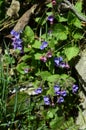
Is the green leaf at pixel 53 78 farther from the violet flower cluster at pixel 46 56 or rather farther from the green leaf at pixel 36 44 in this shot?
the green leaf at pixel 36 44

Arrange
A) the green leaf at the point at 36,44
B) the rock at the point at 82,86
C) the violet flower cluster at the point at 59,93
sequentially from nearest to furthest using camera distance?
the violet flower cluster at the point at 59,93, the rock at the point at 82,86, the green leaf at the point at 36,44

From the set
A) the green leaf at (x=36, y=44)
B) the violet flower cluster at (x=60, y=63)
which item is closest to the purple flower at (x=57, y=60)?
the violet flower cluster at (x=60, y=63)

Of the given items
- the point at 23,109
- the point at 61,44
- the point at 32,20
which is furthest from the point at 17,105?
the point at 32,20

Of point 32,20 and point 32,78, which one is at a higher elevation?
point 32,20

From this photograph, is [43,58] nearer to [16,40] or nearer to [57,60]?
[57,60]

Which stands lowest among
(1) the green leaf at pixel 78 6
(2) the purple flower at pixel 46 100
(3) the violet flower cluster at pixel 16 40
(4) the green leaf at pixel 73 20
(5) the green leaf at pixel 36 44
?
(2) the purple flower at pixel 46 100

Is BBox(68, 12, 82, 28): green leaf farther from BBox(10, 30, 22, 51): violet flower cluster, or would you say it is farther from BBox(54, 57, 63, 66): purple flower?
BBox(10, 30, 22, 51): violet flower cluster

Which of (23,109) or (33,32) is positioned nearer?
(23,109)

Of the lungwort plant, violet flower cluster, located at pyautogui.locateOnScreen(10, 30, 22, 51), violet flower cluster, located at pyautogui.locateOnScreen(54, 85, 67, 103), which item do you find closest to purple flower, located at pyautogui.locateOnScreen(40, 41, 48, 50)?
the lungwort plant

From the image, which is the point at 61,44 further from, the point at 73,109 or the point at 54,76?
the point at 73,109
